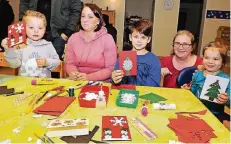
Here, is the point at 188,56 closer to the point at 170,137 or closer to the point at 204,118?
the point at 204,118

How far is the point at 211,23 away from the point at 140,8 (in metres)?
2.20

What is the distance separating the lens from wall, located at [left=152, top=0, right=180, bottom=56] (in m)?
6.11

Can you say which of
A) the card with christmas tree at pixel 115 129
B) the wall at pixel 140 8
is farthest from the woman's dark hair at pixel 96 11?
the wall at pixel 140 8

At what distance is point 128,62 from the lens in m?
1.52

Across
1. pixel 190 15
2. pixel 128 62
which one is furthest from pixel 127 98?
pixel 190 15

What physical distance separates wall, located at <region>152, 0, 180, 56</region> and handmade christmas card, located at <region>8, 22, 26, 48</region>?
191 inches

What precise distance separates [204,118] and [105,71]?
975mm

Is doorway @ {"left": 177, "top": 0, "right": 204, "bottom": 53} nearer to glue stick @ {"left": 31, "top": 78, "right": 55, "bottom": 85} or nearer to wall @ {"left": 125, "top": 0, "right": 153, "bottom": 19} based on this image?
wall @ {"left": 125, "top": 0, "right": 153, "bottom": 19}

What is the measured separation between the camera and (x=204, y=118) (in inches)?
46.1

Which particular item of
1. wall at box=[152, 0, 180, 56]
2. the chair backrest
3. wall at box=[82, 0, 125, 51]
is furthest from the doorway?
the chair backrest

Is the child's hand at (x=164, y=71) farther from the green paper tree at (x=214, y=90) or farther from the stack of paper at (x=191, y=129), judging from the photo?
the stack of paper at (x=191, y=129)

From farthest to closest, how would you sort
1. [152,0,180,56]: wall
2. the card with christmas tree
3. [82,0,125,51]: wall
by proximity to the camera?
[82,0,125,51]: wall
[152,0,180,56]: wall
the card with christmas tree

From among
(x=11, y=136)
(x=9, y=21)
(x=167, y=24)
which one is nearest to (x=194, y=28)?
(x=167, y=24)

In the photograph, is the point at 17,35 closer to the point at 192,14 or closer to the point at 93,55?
the point at 93,55
